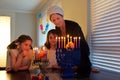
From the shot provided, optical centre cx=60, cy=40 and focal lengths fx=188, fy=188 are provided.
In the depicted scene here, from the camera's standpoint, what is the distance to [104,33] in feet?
5.59

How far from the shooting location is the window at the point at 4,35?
15.1ft

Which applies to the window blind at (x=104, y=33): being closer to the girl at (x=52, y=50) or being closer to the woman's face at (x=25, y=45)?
the girl at (x=52, y=50)

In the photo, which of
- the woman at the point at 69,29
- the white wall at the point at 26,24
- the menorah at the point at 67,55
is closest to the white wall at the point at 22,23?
the white wall at the point at 26,24

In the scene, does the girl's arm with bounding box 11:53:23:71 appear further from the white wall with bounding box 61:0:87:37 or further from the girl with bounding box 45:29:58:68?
the white wall with bounding box 61:0:87:37

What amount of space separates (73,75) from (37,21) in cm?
354

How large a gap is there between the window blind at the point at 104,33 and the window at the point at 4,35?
311 cm

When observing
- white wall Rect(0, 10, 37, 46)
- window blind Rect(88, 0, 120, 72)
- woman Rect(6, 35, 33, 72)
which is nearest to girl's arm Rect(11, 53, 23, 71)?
woman Rect(6, 35, 33, 72)

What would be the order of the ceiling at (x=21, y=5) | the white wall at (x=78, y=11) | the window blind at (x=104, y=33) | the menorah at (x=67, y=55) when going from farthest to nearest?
1. the ceiling at (x=21, y=5)
2. the white wall at (x=78, y=11)
3. the window blind at (x=104, y=33)
4. the menorah at (x=67, y=55)

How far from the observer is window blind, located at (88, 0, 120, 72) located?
1530 millimetres

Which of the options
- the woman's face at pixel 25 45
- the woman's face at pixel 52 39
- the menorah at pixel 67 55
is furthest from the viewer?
the woman's face at pixel 52 39

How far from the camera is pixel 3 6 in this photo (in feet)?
14.1

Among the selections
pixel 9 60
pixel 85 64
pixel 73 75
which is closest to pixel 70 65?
pixel 73 75

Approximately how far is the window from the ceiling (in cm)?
31

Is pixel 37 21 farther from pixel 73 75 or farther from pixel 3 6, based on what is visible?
pixel 73 75
